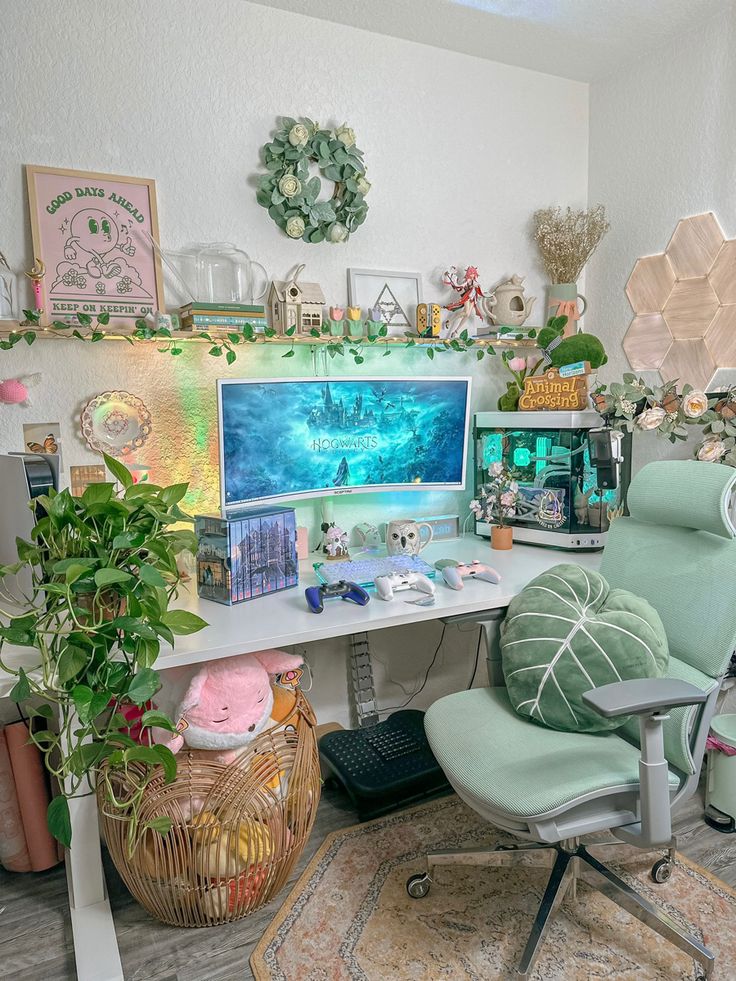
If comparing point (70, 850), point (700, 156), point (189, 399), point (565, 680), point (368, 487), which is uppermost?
point (700, 156)

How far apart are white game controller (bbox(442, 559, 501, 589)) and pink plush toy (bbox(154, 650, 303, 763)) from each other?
0.56 meters

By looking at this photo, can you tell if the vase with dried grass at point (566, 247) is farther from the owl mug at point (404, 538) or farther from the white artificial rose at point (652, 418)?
the owl mug at point (404, 538)

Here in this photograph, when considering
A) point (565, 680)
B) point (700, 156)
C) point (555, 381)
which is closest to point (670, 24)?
point (700, 156)

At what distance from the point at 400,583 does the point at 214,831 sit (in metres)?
0.74

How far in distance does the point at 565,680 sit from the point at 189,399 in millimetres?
1325

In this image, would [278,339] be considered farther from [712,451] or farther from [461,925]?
[461,925]

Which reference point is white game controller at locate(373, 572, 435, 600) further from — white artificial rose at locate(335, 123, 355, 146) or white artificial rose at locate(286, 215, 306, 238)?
white artificial rose at locate(335, 123, 355, 146)

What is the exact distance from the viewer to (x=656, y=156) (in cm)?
238

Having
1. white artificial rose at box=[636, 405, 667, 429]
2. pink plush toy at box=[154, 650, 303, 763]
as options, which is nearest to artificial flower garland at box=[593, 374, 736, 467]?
white artificial rose at box=[636, 405, 667, 429]

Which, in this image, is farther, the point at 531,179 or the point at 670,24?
the point at 531,179

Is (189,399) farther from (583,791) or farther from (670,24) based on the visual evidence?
(670,24)

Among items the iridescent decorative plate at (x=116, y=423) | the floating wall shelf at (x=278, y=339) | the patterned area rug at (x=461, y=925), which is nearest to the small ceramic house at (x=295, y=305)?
the floating wall shelf at (x=278, y=339)

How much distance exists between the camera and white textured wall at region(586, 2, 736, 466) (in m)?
2.16

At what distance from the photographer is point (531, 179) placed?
8.42 feet
